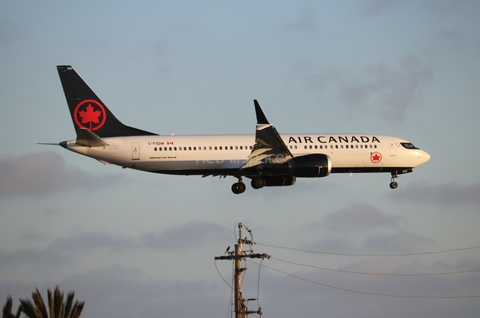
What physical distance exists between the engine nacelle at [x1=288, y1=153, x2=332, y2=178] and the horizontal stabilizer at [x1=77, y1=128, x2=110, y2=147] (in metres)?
14.2

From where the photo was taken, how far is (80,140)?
7325cm

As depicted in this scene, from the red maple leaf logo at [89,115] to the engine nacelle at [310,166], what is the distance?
14811 millimetres

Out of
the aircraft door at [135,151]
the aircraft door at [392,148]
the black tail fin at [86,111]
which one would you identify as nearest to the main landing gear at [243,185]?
the black tail fin at [86,111]

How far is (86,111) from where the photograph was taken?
3034 inches

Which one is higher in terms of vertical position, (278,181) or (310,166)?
(310,166)

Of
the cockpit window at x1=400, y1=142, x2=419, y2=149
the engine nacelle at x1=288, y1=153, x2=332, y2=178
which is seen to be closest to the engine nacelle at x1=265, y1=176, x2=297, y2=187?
the engine nacelle at x1=288, y1=153, x2=332, y2=178

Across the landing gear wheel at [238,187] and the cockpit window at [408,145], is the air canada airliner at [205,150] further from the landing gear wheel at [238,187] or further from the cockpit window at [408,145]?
the cockpit window at [408,145]

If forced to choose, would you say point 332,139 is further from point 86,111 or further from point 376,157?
point 86,111

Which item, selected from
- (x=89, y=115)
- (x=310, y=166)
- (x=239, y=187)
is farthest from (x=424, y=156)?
(x=89, y=115)

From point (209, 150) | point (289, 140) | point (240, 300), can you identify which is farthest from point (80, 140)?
point (240, 300)

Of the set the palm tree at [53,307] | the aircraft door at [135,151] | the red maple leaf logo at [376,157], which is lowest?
the palm tree at [53,307]

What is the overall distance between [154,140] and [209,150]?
421 centimetres

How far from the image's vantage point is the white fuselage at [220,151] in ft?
247

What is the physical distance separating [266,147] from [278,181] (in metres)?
5.11
